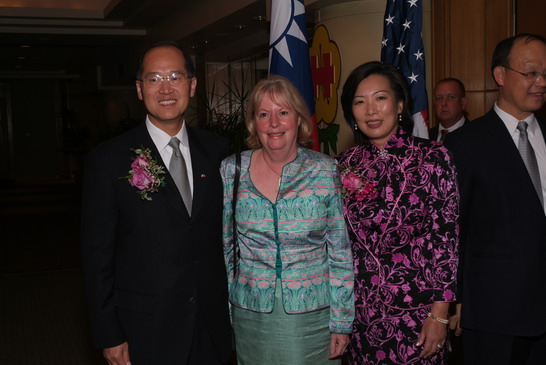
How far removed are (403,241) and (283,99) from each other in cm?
69

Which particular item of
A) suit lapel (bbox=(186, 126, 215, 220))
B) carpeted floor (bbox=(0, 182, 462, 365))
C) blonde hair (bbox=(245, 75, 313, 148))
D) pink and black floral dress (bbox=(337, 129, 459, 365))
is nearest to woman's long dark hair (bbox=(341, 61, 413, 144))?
pink and black floral dress (bbox=(337, 129, 459, 365))

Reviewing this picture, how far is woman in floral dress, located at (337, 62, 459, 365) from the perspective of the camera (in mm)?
2299

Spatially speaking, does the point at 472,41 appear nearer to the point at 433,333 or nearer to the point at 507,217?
the point at 507,217

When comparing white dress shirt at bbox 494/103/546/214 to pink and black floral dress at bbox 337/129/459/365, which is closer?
pink and black floral dress at bbox 337/129/459/365

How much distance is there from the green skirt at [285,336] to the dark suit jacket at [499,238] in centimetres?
61

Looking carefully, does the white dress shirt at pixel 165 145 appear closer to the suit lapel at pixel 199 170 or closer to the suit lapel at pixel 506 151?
the suit lapel at pixel 199 170

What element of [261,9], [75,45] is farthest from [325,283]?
[75,45]

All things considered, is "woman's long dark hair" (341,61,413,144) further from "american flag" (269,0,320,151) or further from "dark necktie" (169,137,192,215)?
"american flag" (269,0,320,151)

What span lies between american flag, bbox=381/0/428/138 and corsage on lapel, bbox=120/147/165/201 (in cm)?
251

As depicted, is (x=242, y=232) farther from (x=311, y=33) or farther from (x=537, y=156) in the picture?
(x=311, y=33)

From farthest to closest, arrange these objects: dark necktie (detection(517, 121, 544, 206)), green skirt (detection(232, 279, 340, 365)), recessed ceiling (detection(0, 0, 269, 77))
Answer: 1. recessed ceiling (detection(0, 0, 269, 77))
2. dark necktie (detection(517, 121, 544, 206))
3. green skirt (detection(232, 279, 340, 365))

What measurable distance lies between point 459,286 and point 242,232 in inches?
35.4

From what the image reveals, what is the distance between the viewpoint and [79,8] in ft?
42.7

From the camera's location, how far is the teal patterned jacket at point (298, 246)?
2244mm
